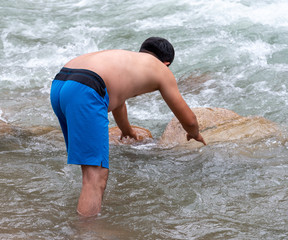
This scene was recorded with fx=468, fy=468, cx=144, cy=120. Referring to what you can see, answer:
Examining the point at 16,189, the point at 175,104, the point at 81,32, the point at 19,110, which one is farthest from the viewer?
the point at 81,32

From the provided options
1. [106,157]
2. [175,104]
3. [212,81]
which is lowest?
[212,81]

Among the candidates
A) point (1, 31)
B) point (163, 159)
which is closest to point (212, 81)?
point (163, 159)

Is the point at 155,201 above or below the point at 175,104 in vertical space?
below

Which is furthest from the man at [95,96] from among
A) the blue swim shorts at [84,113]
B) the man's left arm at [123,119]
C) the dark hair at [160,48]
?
the man's left arm at [123,119]

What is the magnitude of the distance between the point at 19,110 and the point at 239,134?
3.06 meters

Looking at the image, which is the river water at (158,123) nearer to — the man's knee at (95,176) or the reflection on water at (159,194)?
the reflection on water at (159,194)

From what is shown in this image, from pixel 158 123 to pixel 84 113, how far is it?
291cm

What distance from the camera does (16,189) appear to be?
3.91m

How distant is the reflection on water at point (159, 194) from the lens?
10.7 ft

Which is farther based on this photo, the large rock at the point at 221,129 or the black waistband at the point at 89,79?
the large rock at the point at 221,129

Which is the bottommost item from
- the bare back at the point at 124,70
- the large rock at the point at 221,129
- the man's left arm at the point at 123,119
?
the large rock at the point at 221,129

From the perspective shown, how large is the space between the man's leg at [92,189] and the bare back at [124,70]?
1.67 feet

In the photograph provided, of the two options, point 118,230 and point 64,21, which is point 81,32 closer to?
point 64,21

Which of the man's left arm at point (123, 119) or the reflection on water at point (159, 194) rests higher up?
the man's left arm at point (123, 119)
